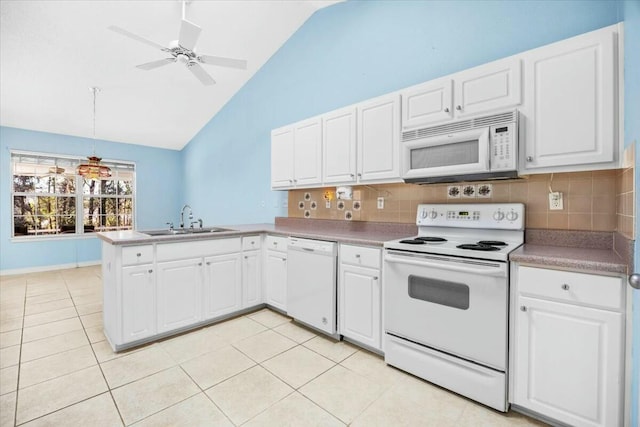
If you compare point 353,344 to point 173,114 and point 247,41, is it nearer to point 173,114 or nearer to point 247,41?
point 247,41

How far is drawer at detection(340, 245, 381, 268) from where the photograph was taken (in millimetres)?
2316

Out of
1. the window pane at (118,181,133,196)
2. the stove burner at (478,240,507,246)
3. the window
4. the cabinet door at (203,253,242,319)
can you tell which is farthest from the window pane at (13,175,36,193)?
the stove burner at (478,240,507,246)

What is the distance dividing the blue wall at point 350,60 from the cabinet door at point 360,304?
1.86m

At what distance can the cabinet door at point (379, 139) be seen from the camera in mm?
2508

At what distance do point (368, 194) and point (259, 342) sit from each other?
5.68ft

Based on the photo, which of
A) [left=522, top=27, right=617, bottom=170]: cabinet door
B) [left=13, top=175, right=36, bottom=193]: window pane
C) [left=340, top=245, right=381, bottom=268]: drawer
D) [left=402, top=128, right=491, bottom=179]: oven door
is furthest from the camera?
[left=13, top=175, right=36, bottom=193]: window pane

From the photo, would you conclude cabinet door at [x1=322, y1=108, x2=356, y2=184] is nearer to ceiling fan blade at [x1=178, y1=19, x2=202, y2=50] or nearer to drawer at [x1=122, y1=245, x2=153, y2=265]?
ceiling fan blade at [x1=178, y1=19, x2=202, y2=50]

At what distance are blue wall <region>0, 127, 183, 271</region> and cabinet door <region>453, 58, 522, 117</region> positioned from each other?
253 inches

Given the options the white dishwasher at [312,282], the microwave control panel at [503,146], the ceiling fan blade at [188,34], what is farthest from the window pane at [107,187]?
the microwave control panel at [503,146]

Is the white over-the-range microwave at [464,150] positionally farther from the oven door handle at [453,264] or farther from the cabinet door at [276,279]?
the cabinet door at [276,279]

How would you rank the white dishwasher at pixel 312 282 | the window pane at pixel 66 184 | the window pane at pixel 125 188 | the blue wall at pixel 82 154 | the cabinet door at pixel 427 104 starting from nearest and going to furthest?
the cabinet door at pixel 427 104 < the white dishwasher at pixel 312 282 < the blue wall at pixel 82 154 < the window pane at pixel 66 184 < the window pane at pixel 125 188

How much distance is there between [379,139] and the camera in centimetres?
260

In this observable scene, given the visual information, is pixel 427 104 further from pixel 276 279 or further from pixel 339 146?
pixel 276 279

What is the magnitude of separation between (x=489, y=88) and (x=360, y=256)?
1482mm
